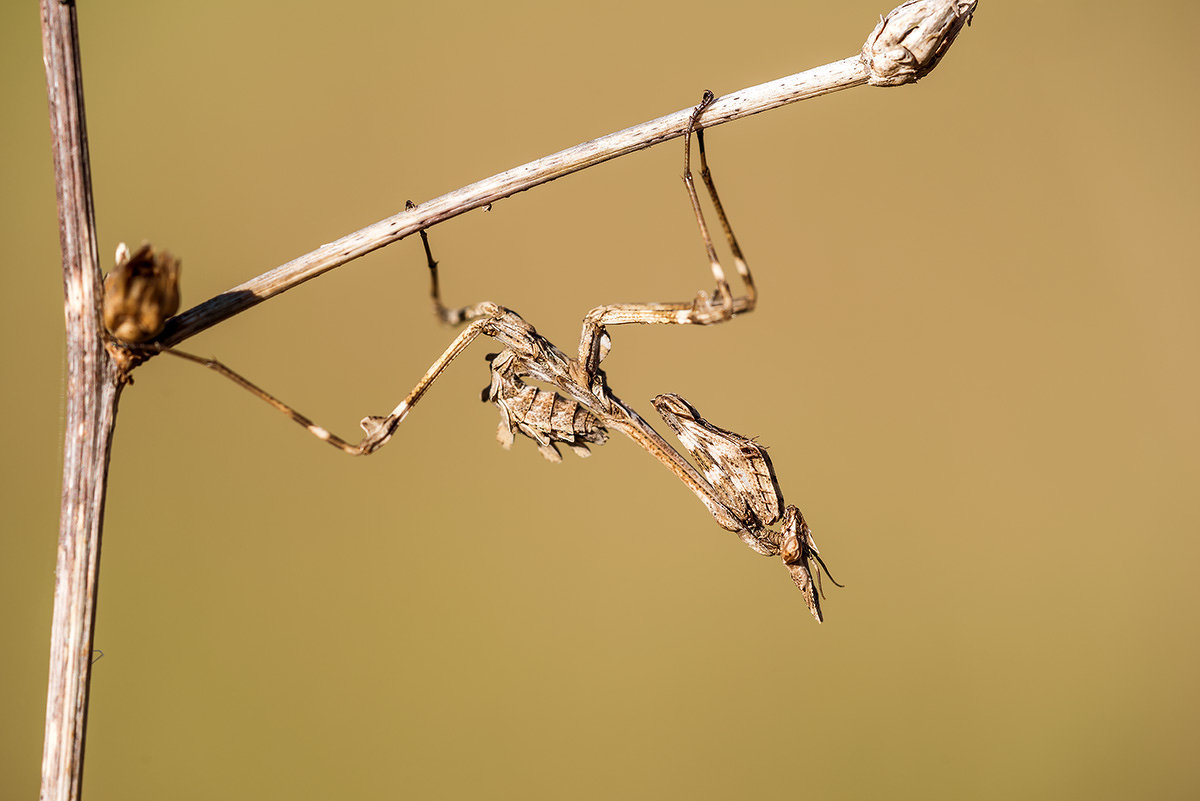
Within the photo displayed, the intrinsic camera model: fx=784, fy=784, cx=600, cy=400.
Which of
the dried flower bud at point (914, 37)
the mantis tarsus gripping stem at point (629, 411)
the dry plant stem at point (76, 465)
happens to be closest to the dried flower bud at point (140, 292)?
the dry plant stem at point (76, 465)

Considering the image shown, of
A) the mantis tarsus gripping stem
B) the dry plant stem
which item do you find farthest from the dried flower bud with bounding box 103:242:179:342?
the mantis tarsus gripping stem

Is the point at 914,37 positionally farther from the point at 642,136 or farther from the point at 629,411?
the point at 629,411

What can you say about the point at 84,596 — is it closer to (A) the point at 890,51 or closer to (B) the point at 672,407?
(B) the point at 672,407

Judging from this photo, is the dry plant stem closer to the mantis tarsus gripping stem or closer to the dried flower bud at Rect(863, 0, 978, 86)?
the mantis tarsus gripping stem

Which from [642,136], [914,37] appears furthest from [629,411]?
[914,37]

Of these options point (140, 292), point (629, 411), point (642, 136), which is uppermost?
point (642, 136)

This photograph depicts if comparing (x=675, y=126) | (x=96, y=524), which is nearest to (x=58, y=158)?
(x=96, y=524)

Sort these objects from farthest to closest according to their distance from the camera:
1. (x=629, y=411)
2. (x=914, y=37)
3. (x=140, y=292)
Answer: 1. (x=629, y=411)
2. (x=914, y=37)
3. (x=140, y=292)
